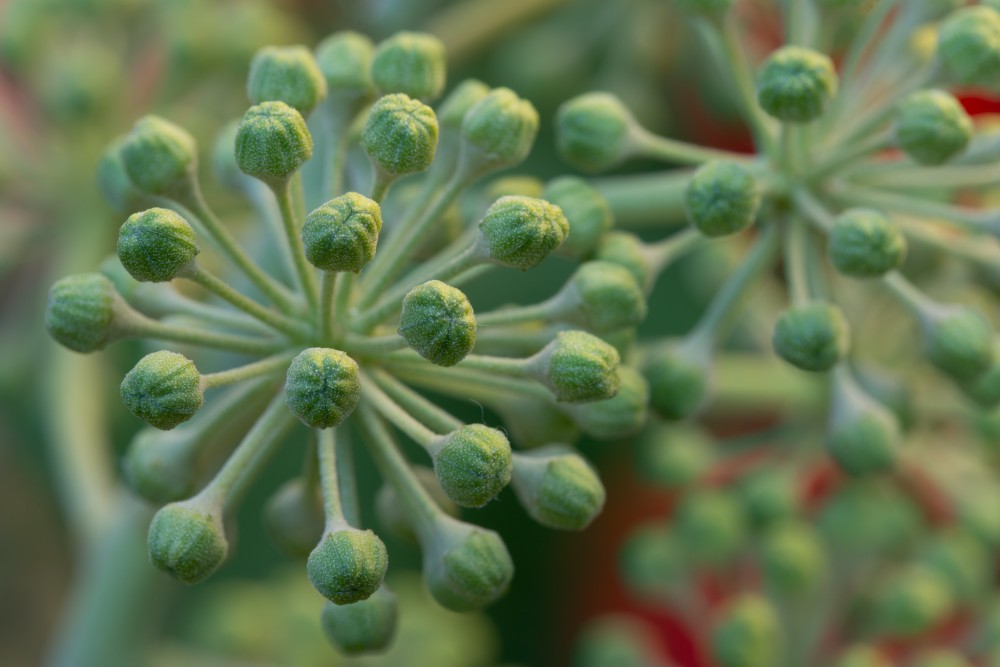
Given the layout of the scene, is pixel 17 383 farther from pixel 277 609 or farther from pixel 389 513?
pixel 389 513

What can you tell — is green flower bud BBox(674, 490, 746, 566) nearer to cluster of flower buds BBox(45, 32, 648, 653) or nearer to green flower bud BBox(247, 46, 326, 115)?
cluster of flower buds BBox(45, 32, 648, 653)

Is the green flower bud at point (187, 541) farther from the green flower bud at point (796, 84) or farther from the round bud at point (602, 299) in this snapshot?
the green flower bud at point (796, 84)

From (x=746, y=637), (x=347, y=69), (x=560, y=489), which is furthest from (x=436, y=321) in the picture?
(x=746, y=637)

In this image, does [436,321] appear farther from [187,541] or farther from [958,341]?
[958,341]

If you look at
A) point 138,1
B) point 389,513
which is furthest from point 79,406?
point 389,513

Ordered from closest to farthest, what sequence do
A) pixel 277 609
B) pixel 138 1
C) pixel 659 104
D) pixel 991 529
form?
pixel 991 529 → pixel 138 1 → pixel 277 609 → pixel 659 104

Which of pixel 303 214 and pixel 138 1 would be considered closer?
pixel 303 214

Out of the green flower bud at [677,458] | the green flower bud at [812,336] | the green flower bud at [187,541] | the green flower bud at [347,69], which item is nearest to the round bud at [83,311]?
the green flower bud at [187,541]

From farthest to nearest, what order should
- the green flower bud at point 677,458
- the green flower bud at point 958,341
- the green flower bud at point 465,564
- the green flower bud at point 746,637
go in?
1. the green flower bud at point 677,458
2. the green flower bud at point 746,637
3. the green flower bud at point 958,341
4. the green flower bud at point 465,564
